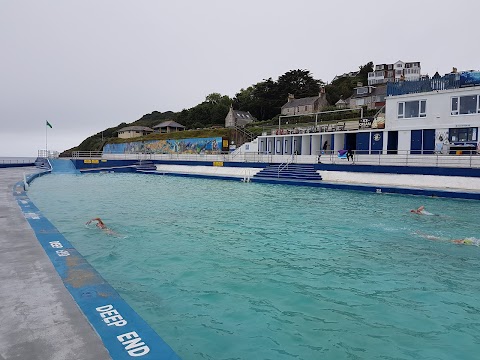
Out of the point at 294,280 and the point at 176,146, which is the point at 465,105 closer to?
the point at 294,280

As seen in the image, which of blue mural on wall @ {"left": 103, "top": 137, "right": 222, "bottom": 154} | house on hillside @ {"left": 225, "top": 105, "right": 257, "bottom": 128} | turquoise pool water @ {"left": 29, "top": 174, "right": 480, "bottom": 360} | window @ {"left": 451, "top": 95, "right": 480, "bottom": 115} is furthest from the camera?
house on hillside @ {"left": 225, "top": 105, "right": 257, "bottom": 128}

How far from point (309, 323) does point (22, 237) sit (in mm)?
6041

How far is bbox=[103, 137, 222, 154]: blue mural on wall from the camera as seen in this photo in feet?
173

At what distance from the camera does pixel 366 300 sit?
5.27 m

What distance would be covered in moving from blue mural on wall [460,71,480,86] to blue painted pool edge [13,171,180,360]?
22814 mm

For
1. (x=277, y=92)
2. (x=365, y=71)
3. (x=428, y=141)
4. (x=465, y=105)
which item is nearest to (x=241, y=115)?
(x=277, y=92)

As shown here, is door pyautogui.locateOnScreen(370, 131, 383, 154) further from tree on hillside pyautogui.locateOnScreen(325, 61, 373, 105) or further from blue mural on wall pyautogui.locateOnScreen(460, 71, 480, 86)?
tree on hillside pyautogui.locateOnScreen(325, 61, 373, 105)

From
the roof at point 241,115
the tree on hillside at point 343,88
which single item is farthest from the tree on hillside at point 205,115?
the tree on hillside at point 343,88

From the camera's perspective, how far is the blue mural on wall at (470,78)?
20844 millimetres

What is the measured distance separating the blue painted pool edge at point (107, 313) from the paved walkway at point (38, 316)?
0.09m

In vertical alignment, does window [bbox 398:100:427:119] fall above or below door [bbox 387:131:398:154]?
above

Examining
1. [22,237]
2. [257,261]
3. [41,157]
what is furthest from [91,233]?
[41,157]

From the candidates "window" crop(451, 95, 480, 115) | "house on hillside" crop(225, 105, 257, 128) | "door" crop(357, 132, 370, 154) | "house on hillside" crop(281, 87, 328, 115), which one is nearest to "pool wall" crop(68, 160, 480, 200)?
"door" crop(357, 132, 370, 154)

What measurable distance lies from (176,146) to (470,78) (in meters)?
45.0
